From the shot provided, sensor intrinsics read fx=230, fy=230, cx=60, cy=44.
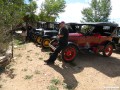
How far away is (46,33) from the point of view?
1589 cm

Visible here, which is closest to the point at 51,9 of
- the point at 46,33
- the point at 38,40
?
the point at 38,40

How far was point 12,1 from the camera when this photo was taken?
23.6 meters

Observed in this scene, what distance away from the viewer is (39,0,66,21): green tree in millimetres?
37206

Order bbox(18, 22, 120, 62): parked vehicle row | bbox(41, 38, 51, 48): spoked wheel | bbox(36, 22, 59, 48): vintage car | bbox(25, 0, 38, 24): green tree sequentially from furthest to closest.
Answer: bbox(25, 0, 38, 24): green tree, bbox(36, 22, 59, 48): vintage car, bbox(41, 38, 51, 48): spoked wheel, bbox(18, 22, 120, 62): parked vehicle row

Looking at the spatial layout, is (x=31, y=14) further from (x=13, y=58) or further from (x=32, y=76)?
(x=32, y=76)

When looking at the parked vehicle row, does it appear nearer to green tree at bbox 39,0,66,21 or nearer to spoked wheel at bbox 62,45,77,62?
spoked wheel at bbox 62,45,77,62

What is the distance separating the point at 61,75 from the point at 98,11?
45.3 meters

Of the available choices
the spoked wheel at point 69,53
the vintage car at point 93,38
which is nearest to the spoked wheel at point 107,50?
the vintage car at point 93,38

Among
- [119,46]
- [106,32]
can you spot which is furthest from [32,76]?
[119,46]

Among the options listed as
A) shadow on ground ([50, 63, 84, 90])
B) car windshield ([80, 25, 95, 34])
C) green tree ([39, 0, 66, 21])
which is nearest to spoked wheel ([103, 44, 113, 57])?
car windshield ([80, 25, 95, 34])

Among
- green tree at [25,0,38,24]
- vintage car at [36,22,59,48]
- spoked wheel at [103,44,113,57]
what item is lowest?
spoked wheel at [103,44,113,57]

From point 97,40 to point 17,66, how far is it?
4.58 metres

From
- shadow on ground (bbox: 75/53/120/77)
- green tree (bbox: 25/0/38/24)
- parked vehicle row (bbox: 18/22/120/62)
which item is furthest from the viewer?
green tree (bbox: 25/0/38/24)

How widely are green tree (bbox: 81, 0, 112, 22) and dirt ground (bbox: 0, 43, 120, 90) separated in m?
41.1
